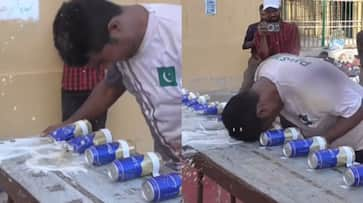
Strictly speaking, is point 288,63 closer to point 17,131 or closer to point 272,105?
point 272,105

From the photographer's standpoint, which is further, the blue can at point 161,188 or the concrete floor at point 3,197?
the concrete floor at point 3,197

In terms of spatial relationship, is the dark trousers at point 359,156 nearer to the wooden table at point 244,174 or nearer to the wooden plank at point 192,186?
the wooden table at point 244,174

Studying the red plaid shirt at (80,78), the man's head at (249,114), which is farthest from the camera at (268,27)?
the red plaid shirt at (80,78)

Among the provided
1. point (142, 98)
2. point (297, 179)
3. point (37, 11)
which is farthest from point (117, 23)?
point (37, 11)

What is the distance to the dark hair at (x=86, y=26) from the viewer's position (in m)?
1.26

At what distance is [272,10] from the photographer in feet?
3.42

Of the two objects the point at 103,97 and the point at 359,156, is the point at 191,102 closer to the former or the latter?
the point at 359,156

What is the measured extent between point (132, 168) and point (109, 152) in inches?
4.8

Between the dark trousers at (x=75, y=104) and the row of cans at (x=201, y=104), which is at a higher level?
the row of cans at (x=201, y=104)

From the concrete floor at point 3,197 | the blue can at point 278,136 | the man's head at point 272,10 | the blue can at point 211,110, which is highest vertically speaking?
the man's head at point 272,10

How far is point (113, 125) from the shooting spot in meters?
1.53

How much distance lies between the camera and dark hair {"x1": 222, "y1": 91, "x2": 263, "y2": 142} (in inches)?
44.6

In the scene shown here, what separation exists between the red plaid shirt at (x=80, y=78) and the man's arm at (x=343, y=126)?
1.70 ft

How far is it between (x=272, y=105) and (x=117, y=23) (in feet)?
1.09
